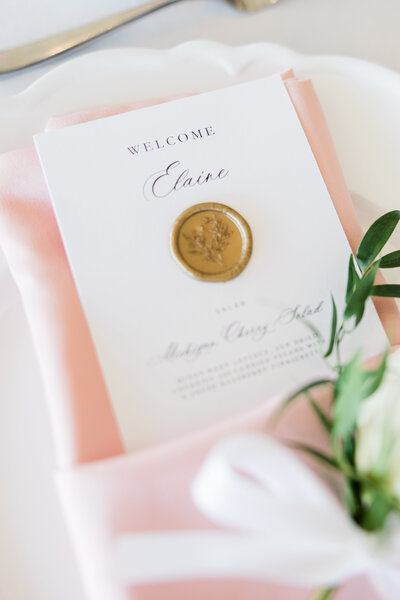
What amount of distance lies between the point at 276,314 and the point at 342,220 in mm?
119

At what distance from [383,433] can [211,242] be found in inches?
9.1

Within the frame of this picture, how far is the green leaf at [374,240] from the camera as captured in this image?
1.67 feet

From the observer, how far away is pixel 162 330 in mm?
476

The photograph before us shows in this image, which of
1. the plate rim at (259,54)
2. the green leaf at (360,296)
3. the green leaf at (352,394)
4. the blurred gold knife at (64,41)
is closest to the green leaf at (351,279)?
the green leaf at (360,296)

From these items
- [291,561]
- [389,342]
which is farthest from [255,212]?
[291,561]

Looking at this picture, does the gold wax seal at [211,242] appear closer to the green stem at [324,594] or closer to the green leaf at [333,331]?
the green leaf at [333,331]

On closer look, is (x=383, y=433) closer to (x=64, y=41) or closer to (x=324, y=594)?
(x=324, y=594)

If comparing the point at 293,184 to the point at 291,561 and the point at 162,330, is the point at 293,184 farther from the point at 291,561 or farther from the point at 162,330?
the point at 291,561

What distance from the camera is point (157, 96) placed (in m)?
0.59

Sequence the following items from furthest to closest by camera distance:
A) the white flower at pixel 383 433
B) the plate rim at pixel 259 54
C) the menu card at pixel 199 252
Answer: the plate rim at pixel 259 54, the menu card at pixel 199 252, the white flower at pixel 383 433

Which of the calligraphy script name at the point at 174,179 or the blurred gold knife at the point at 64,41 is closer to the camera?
the calligraphy script name at the point at 174,179

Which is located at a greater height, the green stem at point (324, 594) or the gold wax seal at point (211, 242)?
the gold wax seal at point (211, 242)

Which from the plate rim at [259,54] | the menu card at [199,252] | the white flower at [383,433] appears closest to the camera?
the white flower at [383,433]

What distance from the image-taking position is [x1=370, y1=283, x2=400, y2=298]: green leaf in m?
0.50
